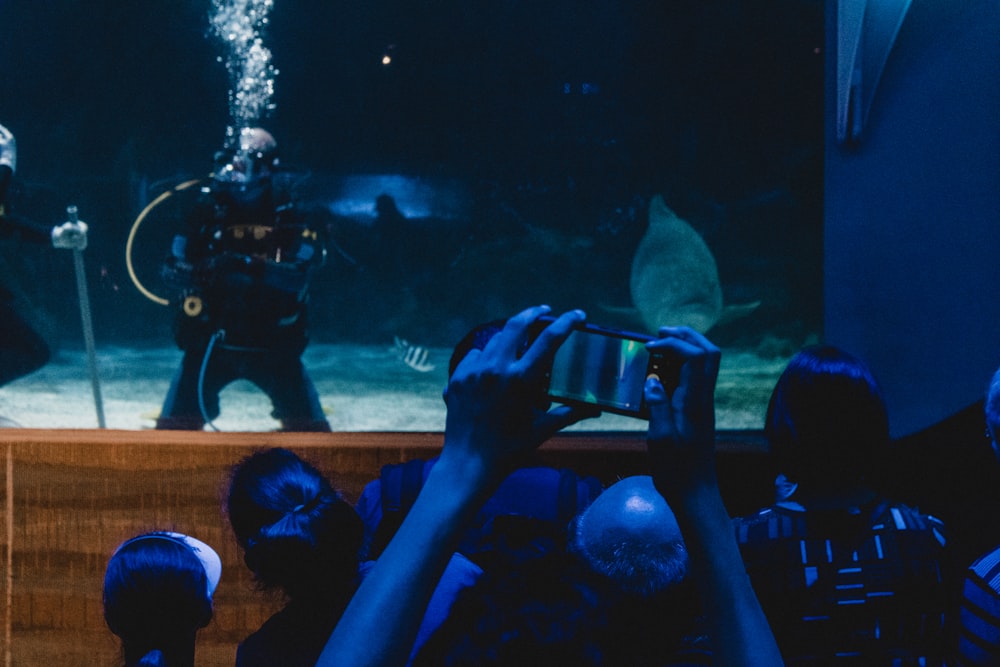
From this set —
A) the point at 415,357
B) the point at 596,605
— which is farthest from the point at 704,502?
the point at 415,357

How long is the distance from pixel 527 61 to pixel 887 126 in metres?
9.48

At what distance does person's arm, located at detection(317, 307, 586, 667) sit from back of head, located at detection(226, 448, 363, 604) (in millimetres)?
474

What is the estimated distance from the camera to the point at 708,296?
10.1m

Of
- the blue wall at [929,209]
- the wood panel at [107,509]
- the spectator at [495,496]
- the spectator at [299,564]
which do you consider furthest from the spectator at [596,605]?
the blue wall at [929,209]

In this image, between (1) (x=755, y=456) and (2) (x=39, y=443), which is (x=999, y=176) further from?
(2) (x=39, y=443)

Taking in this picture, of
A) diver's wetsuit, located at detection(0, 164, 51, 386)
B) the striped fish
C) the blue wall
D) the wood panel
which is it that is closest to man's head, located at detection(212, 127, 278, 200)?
diver's wetsuit, located at detection(0, 164, 51, 386)

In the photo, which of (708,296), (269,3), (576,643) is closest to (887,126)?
(576,643)

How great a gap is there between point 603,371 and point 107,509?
183 centimetres

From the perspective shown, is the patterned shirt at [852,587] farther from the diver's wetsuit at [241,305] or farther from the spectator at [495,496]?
the diver's wetsuit at [241,305]

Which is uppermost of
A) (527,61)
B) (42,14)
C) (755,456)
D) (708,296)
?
(42,14)

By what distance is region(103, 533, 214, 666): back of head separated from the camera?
39.4 inches

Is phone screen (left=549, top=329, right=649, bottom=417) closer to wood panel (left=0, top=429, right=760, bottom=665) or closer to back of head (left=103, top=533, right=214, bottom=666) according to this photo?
back of head (left=103, top=533, right=214, bottom=666)

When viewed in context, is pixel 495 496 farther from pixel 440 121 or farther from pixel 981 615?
pixel 440 121

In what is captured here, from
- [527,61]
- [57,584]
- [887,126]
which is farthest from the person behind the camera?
[527,61]
